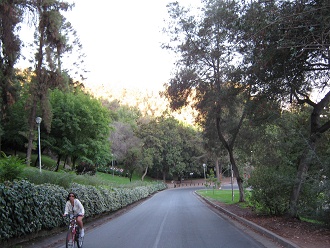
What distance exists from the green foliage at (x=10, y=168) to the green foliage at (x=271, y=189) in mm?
9620

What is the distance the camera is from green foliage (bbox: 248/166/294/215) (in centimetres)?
1415

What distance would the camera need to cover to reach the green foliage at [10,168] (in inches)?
401

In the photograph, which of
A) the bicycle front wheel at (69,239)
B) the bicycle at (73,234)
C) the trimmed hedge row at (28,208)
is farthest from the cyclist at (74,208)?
the trimmed hedge row at (28,208)

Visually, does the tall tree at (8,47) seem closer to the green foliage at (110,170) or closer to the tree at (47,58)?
the tree at (47,58)

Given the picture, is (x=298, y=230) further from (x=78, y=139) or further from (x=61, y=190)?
(x=78, y=139)

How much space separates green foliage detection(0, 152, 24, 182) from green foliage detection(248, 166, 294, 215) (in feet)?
31.6

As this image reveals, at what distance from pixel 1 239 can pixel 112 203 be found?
1323cm

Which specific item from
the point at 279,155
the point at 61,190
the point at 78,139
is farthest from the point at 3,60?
the point at 279,155

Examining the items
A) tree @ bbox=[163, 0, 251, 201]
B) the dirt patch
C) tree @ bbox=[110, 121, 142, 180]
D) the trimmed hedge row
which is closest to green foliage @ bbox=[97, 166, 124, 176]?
tree @ bbox=[110, 121, 142, 180]

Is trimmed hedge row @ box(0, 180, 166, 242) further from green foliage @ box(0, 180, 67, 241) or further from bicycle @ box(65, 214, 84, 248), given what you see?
bicycle @ box(65, 214, 84, 248)

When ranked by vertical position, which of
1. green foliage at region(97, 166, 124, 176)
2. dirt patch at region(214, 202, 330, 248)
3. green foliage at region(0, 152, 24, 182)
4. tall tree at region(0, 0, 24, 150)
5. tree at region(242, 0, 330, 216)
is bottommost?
dirt patch at region(214, 202, 330, 248)

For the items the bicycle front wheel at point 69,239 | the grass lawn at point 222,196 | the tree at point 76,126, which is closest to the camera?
the bicycle front wheel at point 69,239

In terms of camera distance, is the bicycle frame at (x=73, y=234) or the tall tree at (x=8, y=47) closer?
the bicycle frame at (x=73, y=234)

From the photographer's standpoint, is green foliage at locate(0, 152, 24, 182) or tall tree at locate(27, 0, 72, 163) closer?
green foliage at locate(0, 152, 24, 182)
